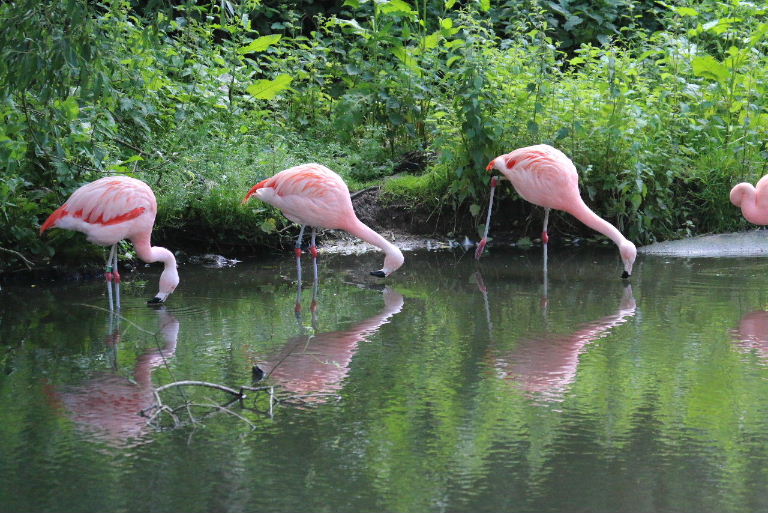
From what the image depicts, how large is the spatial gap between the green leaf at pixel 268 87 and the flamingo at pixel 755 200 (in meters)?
4.62

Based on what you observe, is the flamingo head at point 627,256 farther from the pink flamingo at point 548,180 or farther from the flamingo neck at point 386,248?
Answer: the flamingo neck at point 386,248

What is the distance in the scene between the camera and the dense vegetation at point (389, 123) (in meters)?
A: 7.95

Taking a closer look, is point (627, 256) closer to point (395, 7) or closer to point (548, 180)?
point (548, 180)

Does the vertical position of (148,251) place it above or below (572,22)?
below

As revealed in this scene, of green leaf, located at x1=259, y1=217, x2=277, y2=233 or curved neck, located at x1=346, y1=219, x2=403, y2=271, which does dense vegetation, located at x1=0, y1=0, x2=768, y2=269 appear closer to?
green leaf, located at x1=259, y1=217, x2=277, y2=233

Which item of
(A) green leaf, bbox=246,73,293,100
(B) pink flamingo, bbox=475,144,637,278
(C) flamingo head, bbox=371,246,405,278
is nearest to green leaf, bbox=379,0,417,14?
(A) green leaf, bbox=246,73,293,100

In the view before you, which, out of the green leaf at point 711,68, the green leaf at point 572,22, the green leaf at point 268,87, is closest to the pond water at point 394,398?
the green leaf at point 711,68

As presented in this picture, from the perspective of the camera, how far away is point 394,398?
15.4ft

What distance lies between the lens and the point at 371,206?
9.98 meters

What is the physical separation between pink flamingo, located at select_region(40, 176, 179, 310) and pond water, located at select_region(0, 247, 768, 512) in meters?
0.25

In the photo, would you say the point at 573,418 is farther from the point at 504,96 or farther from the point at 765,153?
the point at 765,153

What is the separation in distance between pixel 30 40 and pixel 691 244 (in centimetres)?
609

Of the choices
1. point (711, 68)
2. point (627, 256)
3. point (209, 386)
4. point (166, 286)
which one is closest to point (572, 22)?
point (711, 68)

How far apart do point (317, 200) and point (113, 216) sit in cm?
152
